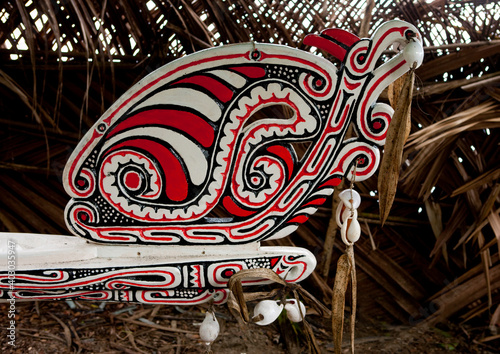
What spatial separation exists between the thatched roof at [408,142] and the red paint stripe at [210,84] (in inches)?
22.3

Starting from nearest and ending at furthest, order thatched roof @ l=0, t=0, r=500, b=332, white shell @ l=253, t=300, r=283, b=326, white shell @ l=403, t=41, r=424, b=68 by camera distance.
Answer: white shell @ l=403, t=41, r=424, b=68, white shell @ l=253, t=300, r=283, b=326, thatched roof @ l=0, t=0, r=500, b=332

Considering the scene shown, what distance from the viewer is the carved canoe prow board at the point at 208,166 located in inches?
32.9

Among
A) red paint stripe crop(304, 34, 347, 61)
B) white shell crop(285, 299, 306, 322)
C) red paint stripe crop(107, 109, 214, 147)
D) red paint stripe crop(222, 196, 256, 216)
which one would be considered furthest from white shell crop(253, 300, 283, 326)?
red paint stripe crop(304, 34, 347, 61)

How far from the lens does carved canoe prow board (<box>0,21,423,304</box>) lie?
0.84 m

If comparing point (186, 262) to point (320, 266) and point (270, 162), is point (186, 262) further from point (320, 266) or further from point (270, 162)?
point (320, 266)

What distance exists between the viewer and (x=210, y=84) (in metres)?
0.84

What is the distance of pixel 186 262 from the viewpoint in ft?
2.94

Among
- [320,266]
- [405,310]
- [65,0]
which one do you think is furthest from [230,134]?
[405,310]

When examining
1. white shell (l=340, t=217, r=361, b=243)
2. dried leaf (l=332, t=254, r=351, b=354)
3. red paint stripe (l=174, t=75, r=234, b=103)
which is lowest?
dried leaf (l=332, t=254, r=351, b=354)

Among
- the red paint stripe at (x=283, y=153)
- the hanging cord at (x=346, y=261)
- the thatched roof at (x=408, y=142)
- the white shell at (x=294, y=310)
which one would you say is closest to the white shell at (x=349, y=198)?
the hanging cord at (x=346, y=261)

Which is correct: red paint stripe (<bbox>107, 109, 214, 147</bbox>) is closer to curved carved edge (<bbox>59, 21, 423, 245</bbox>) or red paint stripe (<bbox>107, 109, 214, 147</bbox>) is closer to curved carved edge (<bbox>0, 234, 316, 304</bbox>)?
curved carved edge (<bbox>59, 21, 423, 245</bbox>)

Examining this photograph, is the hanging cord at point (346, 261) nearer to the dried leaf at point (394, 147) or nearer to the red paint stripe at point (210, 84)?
the dried leaf at point (394, 147)

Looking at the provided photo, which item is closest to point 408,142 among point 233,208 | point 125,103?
point 233,208

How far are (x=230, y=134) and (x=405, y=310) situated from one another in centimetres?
111
